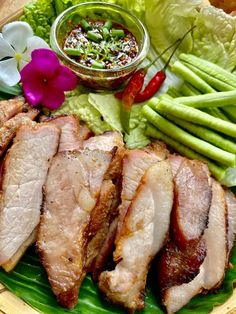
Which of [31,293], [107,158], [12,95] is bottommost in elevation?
[31,293]

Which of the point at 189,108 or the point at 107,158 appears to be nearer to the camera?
the point at 107,158

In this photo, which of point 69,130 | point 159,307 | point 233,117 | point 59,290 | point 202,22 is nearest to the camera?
point 59,290

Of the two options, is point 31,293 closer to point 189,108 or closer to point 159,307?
point 159,307

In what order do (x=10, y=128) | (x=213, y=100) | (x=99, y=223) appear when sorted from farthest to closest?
1. (x=213, y=100)
2. (x=10, y=128)
3. (x=99, y=223)

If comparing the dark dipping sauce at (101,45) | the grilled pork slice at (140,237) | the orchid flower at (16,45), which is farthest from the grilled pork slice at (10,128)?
the grilled pork slice at (140,237)

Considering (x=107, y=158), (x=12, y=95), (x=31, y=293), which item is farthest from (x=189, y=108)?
(x=31, y=293)

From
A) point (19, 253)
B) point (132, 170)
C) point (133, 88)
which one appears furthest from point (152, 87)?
point (19, 253)

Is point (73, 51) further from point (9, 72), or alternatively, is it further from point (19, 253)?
point (19, 253)

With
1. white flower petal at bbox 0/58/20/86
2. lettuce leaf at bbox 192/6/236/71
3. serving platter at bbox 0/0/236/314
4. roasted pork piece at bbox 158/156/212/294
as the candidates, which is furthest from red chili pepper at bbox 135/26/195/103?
serving platter at bbox 0/0/236/314
